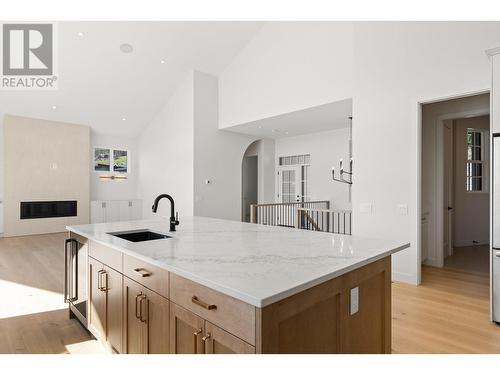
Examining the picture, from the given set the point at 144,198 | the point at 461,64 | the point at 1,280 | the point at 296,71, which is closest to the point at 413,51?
the point at 461,64

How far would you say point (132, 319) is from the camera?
2.00m

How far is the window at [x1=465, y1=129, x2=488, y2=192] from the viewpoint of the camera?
261 inches

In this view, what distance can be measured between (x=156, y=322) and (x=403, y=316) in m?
2.54

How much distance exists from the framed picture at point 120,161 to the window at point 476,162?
9523 mm

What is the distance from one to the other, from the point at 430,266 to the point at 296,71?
432 centimetres

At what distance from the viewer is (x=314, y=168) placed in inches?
349

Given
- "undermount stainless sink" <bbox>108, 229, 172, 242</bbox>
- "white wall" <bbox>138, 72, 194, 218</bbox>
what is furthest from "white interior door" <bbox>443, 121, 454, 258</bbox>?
"white wall" <bbox>138, 72, 194, 218</bbox>

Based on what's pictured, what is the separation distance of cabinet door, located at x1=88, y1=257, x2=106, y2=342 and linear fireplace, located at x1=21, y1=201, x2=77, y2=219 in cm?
741

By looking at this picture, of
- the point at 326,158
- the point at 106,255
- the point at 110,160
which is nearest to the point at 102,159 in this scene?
the point at 110,160

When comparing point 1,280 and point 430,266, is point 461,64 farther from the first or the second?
point 1,280

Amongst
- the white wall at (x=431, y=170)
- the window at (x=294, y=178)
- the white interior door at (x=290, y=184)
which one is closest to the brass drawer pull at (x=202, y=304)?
the white wall at (x=431, y=170)

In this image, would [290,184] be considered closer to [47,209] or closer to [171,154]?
[171,154]

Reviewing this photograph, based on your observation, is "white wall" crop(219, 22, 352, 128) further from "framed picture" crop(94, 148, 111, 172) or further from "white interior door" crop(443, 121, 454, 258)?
"framed picture" crop(94, 148, 111, 172)
